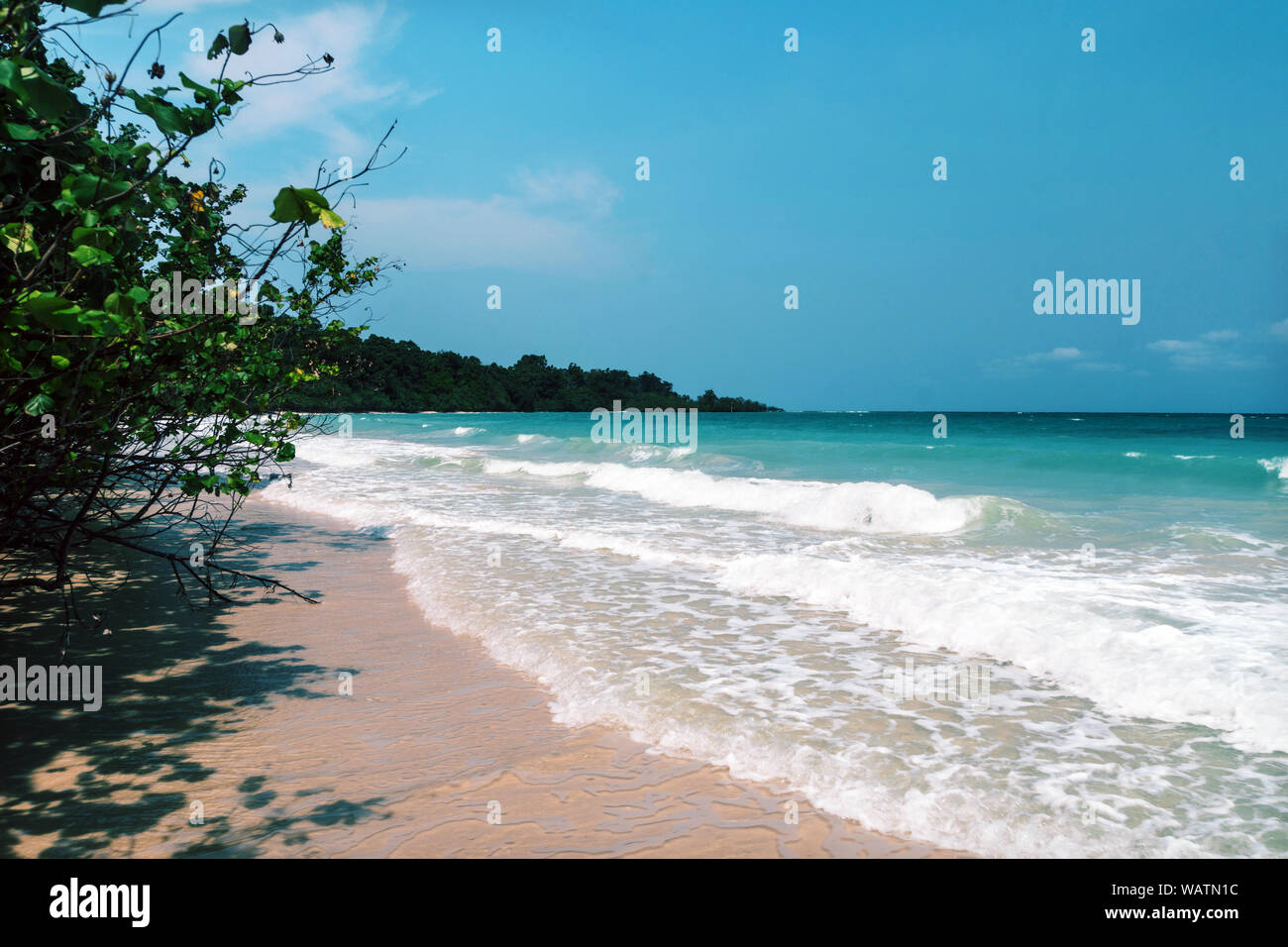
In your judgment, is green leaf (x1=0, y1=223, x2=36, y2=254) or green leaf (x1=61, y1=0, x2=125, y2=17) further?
green leaf (x1=0, y1=223, x2=36, y2=254)

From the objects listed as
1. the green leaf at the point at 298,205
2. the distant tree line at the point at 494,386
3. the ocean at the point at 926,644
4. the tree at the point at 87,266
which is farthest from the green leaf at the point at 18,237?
the distant tree line at the point at 494,386

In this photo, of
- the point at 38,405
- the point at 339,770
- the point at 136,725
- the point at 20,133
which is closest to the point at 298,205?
the point at 20,133

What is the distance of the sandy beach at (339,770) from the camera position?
3.74 meters

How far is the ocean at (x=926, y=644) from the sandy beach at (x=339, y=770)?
1.35 ft

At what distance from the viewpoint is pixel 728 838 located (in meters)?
3.83

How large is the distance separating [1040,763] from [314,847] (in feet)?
13.9

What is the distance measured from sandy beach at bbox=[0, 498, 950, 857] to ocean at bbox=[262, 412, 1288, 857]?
1.35 ft

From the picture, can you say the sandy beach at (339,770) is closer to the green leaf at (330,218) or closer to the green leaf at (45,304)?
the green leaf at (45,304)

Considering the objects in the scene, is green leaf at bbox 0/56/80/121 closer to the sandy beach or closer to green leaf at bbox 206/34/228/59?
green leaf at bbox 206/34/228/59

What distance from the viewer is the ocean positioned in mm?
4305

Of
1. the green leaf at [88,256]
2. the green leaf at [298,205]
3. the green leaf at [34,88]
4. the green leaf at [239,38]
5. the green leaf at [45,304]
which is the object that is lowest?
the green leaf at [45,304]

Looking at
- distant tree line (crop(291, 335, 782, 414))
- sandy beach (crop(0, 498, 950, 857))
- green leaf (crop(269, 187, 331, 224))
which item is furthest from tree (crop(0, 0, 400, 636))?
distant tree line (crop(291, 335, 782, 414))
